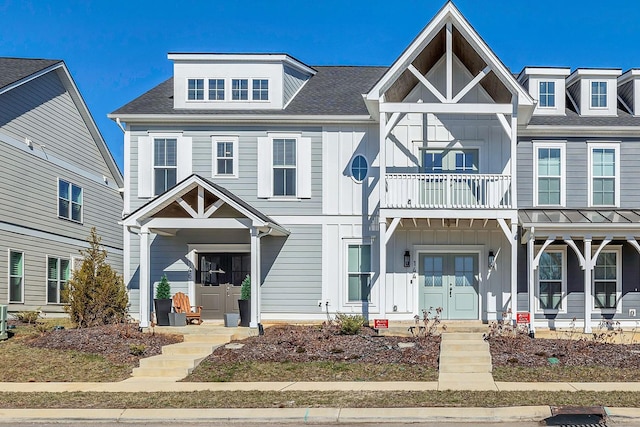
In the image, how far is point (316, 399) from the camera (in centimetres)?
1076

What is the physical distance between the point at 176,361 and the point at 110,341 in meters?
2.64

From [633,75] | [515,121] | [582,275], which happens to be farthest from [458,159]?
[633,75]

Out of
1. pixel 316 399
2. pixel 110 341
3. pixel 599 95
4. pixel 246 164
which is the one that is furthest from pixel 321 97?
pixel 316 399

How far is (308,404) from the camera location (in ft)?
34.3

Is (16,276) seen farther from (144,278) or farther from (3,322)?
(144,278)

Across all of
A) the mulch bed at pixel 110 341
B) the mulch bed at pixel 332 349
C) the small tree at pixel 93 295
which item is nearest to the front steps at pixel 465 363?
the mulch bed at pixel 332 349

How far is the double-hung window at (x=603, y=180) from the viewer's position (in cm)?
1892

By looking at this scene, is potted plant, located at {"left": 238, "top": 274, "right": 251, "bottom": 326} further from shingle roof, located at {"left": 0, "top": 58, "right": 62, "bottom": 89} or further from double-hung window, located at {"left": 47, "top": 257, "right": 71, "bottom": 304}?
shingle roof, located at {"left": 0, "top": 58, "right": 62, "bottom": 89}

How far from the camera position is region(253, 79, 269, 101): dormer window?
64.3 feet

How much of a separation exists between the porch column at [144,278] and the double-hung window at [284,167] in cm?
371

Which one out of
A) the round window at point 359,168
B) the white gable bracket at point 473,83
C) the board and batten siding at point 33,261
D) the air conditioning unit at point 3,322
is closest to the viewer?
the air conditioning unit at point 3,322

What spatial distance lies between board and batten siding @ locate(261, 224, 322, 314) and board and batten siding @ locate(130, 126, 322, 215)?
0.73 metres

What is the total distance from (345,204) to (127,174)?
5944mm

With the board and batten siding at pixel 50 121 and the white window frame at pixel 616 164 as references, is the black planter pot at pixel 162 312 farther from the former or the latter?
the white window frame at pixel 616 164
